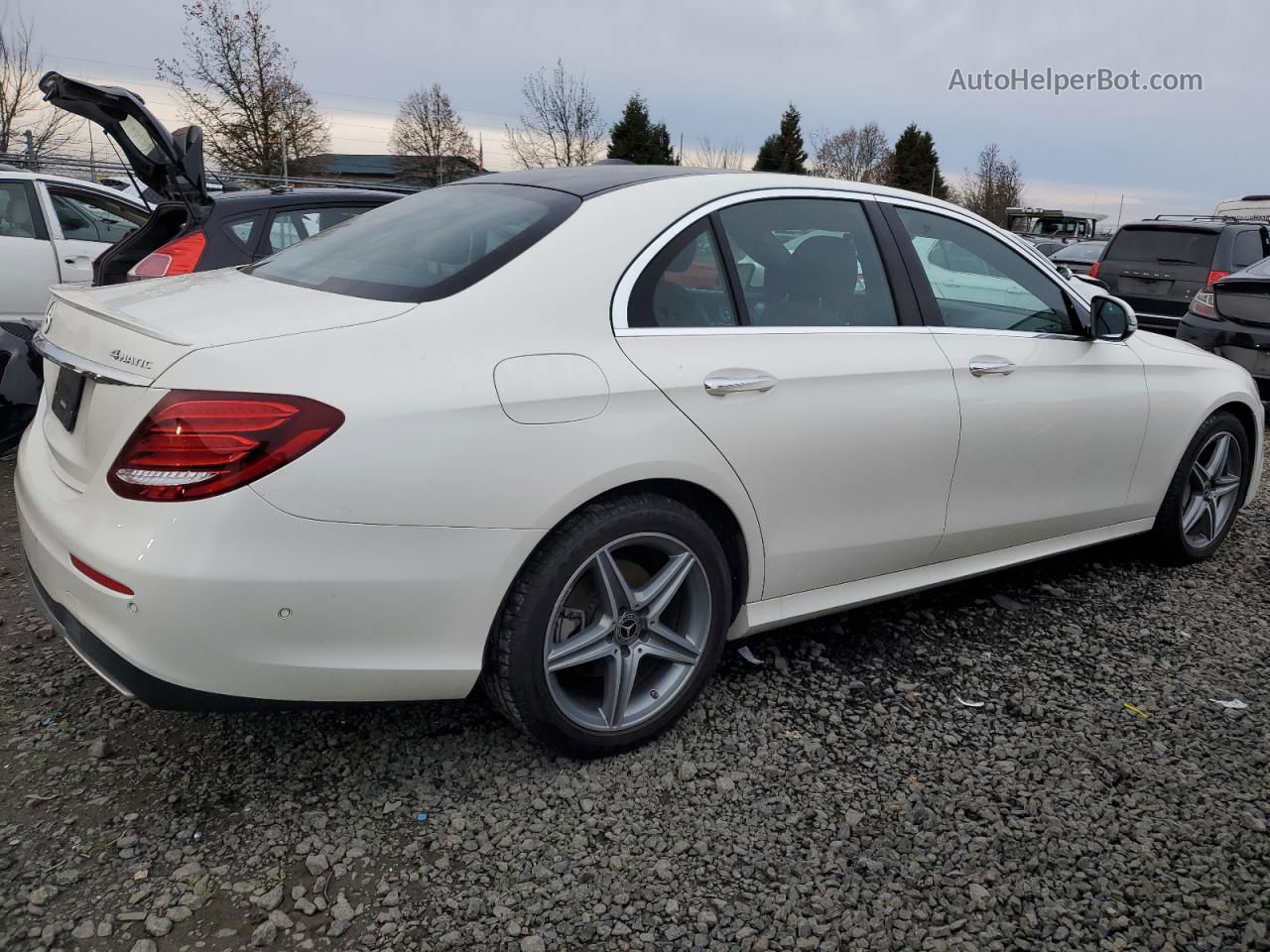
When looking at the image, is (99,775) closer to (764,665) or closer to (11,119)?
(764,665)

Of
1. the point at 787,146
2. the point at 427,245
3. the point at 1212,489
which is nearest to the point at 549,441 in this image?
the point at 427,245

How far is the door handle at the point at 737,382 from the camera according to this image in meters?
2.57

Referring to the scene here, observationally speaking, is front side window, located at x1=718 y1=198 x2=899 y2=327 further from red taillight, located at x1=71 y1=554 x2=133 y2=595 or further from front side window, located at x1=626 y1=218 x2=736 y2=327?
red taillight, located at x1=71 y1=554 x2=133 y2=595

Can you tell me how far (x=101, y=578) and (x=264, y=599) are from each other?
0.37 meters

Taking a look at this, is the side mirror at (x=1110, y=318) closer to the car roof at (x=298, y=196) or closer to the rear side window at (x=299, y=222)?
the car roof at (x=298, y=196)

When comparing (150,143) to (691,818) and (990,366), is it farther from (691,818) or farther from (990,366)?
(691,818)

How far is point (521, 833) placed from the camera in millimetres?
2346

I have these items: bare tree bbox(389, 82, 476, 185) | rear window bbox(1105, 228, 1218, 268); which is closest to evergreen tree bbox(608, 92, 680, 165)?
bare tree bbox(389, 82, 476, 185)

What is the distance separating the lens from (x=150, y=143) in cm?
551

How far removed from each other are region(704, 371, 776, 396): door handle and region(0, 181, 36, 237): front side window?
6.64 meters

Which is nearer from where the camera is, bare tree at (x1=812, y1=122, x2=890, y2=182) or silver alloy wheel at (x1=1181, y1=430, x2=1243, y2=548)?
silver alloy wheel at (x1=1181, y1=430, x2=1243, y2=548)

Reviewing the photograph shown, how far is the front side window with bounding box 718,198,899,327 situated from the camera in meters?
2.82

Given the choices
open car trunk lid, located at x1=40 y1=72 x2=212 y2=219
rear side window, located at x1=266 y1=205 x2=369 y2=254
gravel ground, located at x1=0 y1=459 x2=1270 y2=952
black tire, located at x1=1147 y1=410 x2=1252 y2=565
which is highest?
open car trunk lid, located at x1=40 y1=72 x2=212 y2=219

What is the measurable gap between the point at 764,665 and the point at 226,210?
13.0 ft
